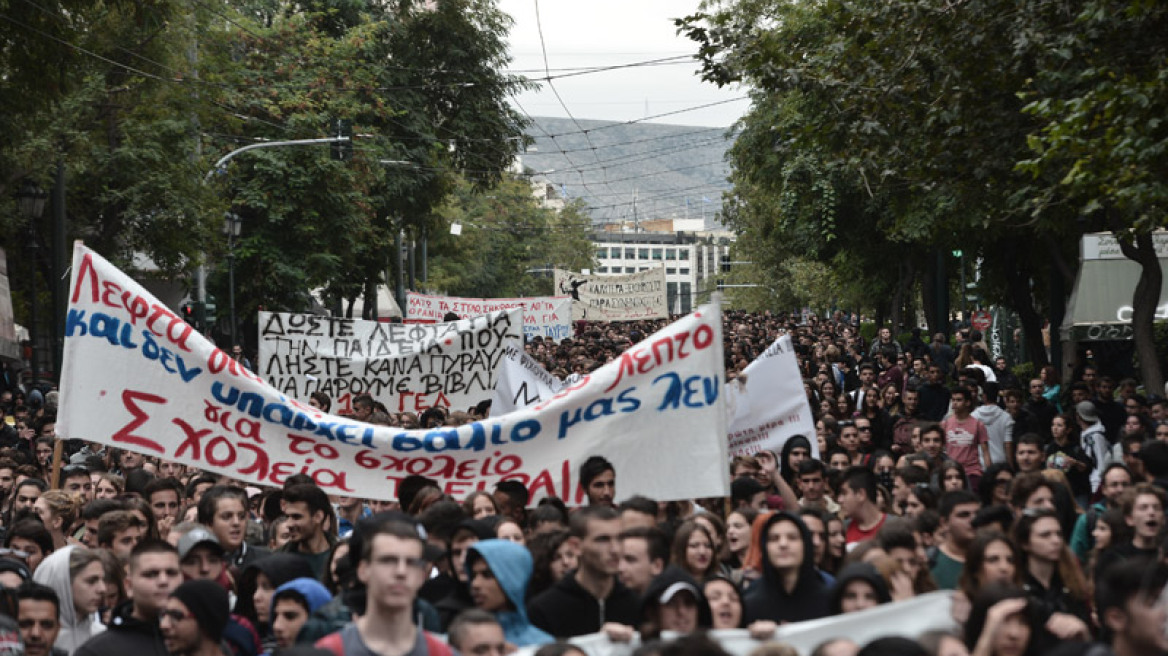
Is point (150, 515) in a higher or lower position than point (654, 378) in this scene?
lower

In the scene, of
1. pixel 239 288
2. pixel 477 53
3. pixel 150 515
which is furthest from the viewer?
pixel 477 53

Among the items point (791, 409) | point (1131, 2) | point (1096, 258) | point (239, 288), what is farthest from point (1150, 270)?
point (239, 288)

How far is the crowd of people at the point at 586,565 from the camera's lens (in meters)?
6.02

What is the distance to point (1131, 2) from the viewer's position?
13844 millimetres

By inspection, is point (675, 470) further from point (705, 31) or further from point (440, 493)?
point (705, 31)

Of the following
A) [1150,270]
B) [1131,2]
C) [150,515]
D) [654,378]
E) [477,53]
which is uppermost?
[477,53]

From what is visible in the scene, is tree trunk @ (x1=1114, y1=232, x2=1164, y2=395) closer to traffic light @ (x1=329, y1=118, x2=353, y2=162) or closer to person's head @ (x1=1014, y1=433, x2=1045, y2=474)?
person's head @ (x1=1014, y1=433, x2=1045, y2=474)

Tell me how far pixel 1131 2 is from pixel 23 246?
21.5 m

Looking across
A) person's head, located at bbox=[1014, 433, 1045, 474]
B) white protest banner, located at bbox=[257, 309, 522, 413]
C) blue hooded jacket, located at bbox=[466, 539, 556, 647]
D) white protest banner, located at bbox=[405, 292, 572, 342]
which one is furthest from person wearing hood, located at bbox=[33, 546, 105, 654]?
white protest banner, located at bbox=[405, 292, 572, 342]

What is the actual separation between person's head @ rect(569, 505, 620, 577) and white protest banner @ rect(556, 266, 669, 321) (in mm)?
43592

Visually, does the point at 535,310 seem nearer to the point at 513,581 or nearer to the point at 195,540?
the point at 195,540

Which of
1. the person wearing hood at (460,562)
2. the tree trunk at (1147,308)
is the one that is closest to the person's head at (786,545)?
the person wearing hood at (460,562)

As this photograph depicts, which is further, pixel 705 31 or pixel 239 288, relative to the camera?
pixel 239 288

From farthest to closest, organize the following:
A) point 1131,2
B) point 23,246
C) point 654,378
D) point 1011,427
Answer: point 23,246 → point 1011,427 → point 1131,2 → point 654,378
